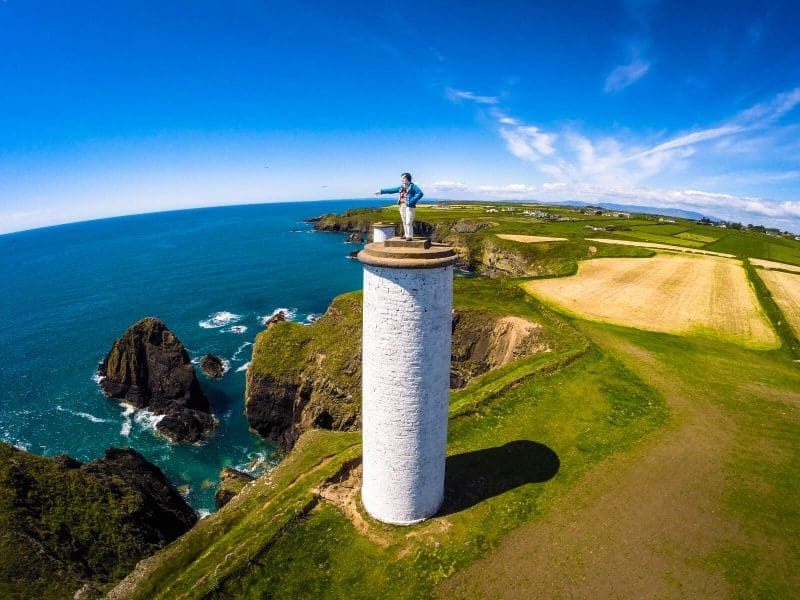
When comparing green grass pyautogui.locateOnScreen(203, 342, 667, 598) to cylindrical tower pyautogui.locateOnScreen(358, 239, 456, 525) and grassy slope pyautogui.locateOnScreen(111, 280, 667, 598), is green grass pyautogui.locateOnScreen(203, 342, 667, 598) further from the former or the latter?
cylindrical tower pyautogui.locateOnScreen(358, 239, 456, 525)

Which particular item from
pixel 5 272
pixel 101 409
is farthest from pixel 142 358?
pixel 5 272

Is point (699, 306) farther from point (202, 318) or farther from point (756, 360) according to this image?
point (202, 318)

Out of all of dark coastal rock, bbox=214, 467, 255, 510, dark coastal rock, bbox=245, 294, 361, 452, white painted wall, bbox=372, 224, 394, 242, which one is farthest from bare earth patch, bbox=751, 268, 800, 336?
dark coastal rock, bbox=214, 467, 255, 510

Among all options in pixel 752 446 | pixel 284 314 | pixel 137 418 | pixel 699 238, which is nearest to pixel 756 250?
pixel 699 238

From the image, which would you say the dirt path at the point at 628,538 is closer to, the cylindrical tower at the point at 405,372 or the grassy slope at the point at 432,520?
the grassy slope at the point at 432,520

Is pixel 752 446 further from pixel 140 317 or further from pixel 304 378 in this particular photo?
pixel 140 317

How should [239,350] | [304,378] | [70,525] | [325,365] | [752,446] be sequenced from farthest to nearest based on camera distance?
[239,350]
[304,378]
[325,365]
[70,525]
[752,446]

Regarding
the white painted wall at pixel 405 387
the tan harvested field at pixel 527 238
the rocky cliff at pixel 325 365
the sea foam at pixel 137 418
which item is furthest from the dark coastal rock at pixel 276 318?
the tan harvested field at pixel 527 238
